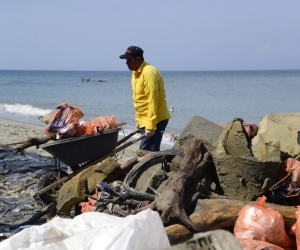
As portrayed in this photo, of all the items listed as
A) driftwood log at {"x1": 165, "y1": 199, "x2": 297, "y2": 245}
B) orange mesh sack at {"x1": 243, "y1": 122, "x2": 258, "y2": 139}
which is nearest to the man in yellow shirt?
orange mesh sack at {"x1": 243, "y1": 122, "x2": 258, "y2": 139}

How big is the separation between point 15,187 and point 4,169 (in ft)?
3.06

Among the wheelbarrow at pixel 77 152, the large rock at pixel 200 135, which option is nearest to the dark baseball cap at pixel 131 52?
the wheelbarrow at pixel 77 152

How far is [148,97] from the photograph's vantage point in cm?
639

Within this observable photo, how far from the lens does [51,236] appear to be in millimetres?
2254

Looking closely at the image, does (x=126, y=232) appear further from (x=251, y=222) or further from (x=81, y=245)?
(x=251, y=222)

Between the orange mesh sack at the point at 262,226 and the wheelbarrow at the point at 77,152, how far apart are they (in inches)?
84.9

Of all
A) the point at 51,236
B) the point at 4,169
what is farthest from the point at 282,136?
the point at 4,169

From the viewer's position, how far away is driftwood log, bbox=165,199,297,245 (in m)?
3.86

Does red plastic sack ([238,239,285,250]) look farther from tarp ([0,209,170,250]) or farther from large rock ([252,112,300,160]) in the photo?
tarp ([0,209,170,250])

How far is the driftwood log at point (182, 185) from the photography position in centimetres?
387

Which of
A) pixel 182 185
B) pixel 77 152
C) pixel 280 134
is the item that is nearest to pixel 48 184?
pixel 77 152

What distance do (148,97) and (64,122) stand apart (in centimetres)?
137

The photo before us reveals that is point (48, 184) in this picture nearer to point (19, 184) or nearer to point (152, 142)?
point (152, 142)

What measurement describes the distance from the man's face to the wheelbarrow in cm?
111
